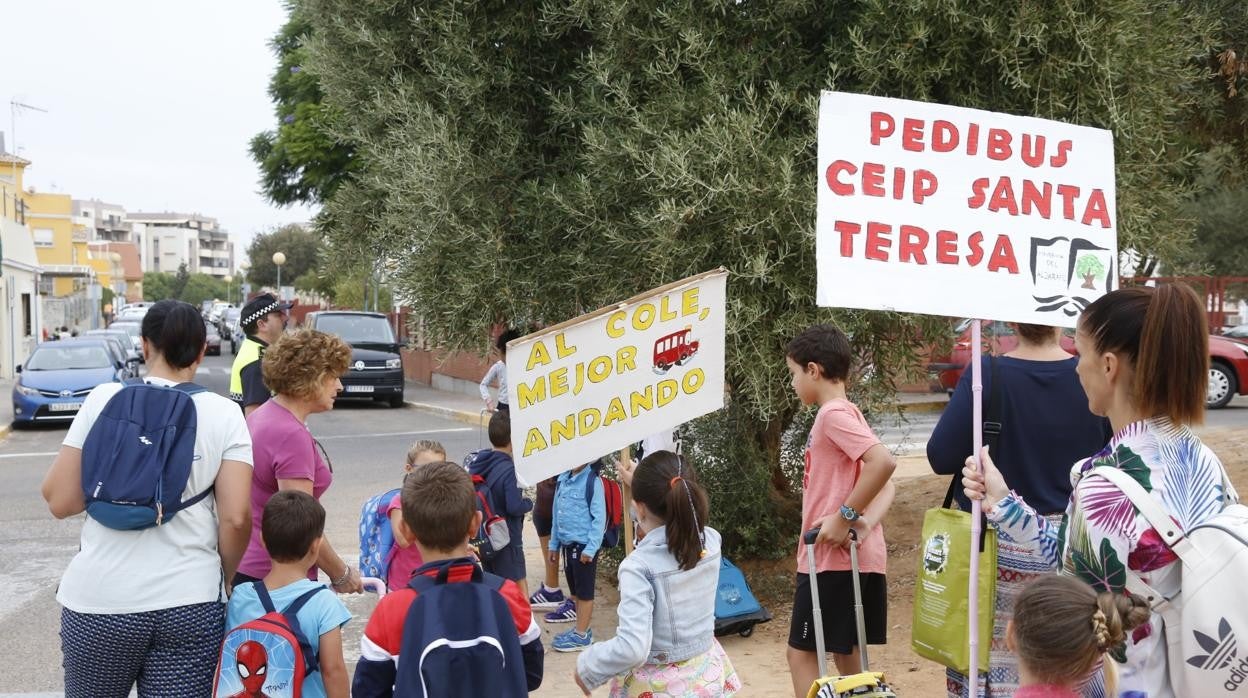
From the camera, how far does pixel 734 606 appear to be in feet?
20.7

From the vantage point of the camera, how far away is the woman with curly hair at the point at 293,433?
3910mm

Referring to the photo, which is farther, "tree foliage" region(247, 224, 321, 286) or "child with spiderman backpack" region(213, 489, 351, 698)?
"tree foliage" region(247, 224, 321, 286)

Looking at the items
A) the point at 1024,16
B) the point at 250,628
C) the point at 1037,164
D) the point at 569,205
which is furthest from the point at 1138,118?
the point at 250,628

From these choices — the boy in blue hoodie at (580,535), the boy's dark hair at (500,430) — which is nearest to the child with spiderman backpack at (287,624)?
the boy's dark hair at (500,430)

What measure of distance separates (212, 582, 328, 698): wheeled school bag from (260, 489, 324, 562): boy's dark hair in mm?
219

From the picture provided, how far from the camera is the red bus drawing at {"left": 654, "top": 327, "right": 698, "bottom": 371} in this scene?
461 centimetres

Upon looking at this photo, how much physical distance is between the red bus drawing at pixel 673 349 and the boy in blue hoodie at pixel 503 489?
1329mm

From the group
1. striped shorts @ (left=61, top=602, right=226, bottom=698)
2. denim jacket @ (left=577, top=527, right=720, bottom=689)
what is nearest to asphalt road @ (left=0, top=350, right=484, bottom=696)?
striped shorts @ (left=61, top=602, right=226, bottom=698)

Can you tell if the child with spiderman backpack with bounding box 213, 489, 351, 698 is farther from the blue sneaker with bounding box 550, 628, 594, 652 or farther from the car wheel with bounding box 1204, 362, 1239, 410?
the car wheel with bounding box 1204, 362, 1239, 410

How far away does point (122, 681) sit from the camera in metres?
3.30

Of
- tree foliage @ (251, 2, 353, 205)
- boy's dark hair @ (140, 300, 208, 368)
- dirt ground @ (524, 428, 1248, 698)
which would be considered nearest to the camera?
boy's dark hair @ (140, 300, 208, 368)

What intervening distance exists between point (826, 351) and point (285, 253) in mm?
71605

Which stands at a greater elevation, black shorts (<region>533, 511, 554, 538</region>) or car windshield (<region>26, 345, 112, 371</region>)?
car windshield (<region>26, 345, 112, 371</region>)

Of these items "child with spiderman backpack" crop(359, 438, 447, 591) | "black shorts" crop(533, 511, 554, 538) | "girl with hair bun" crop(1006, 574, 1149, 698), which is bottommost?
"black shorts" crop(533, 511, 554, 538)
